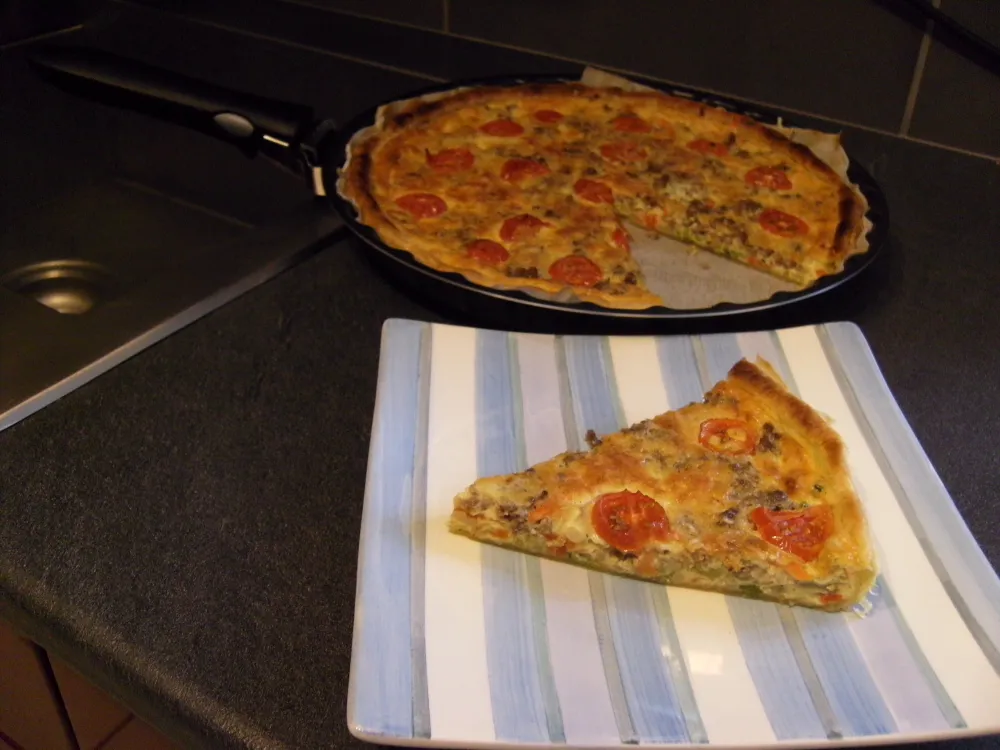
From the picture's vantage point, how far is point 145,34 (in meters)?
2.17

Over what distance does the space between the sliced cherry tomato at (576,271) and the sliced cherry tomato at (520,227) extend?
0.25ft

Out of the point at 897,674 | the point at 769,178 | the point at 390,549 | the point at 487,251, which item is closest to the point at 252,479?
the point at 390,549

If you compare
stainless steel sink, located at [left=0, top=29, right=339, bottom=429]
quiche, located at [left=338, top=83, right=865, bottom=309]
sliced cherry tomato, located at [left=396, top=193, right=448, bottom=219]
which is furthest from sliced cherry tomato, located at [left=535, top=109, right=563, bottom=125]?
stainless steel sink, located at [left=0, top=29, right=339, bottom=429]

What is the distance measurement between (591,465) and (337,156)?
0.67m

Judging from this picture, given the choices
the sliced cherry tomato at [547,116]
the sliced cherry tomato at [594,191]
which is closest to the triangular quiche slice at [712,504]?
the sliced cherry tomato at [594,191]

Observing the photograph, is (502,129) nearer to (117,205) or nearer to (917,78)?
(917,78)

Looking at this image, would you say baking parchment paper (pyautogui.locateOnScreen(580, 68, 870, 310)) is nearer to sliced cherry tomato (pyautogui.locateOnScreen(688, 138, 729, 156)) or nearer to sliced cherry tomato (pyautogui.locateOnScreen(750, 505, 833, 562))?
sliced cherry tomato (pyautogui.locateOnScreen(688, 138, 729, 156))

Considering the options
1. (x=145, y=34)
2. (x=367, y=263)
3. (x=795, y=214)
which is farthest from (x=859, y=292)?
(x=145, y=34)

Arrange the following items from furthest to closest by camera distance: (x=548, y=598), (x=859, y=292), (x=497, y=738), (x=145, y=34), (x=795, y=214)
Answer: (x=145, y=34) → (x=795, y=214) → (x=859, y=292) → (x=548, y=598) → (x=497, y=738)

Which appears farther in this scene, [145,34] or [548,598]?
[145,34]

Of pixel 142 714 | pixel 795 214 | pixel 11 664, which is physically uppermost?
pixel 795 214

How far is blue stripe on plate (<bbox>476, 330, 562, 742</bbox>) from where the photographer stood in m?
0.64

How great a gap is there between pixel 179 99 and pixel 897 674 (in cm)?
117

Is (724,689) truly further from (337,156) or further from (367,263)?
(337,156)
